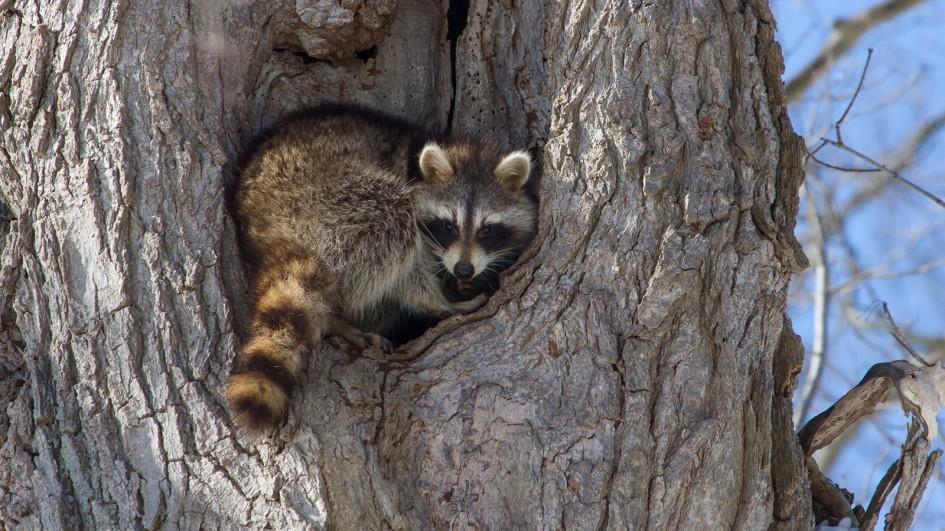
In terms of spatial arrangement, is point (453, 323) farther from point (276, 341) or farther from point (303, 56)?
point (303, 56)

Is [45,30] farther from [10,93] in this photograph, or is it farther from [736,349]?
[736,349]

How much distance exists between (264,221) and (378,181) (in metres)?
0.40

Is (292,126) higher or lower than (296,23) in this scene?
lower

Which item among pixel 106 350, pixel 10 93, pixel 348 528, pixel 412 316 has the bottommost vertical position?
pixel 348 528

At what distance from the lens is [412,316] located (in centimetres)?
347

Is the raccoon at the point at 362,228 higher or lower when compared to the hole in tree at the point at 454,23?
lower

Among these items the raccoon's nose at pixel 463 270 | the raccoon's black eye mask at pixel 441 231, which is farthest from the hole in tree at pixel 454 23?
the raccoon's nose at pixel 463 270

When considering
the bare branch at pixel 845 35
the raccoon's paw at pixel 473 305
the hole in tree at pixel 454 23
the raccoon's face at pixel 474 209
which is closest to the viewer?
the raccoon's paw at pixel 473 305

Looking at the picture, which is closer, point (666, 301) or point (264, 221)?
point (666, 301)

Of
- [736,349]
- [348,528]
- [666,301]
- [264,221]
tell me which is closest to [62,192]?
[264,221]

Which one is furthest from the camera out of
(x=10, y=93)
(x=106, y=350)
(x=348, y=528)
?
(x=10, y=93)

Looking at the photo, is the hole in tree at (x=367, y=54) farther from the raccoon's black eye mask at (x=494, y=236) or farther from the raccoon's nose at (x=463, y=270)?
the raccoon's nose at (x=463, y=270)

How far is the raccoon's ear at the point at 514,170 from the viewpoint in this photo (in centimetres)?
340

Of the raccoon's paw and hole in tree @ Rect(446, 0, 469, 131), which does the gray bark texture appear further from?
hole in tree @ Rect(446, 0, 469, 131)
